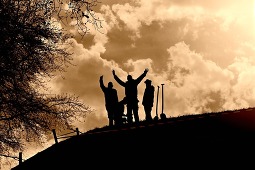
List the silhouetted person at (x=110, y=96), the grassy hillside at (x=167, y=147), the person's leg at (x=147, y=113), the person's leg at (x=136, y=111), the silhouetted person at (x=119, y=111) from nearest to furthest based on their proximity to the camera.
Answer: the grassy hillside at (x=167, y=147), the person's leg at (x=136, y=111), the silhouetted person at (x=110, y=96), the person's leg at (x=147, y=113), the silhouetted person at (x=119, y=111)

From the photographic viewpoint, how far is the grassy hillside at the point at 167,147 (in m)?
5.23

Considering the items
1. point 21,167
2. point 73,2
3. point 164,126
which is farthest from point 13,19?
point 164,126

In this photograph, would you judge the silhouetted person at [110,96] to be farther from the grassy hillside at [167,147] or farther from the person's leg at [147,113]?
the grassy hillside at [167,147]

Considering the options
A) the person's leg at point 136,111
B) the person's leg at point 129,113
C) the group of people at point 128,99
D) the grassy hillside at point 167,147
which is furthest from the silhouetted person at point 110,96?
the grassy hillside at point 167,147

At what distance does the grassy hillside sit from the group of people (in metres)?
6.46

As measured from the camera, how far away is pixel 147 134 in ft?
20.6

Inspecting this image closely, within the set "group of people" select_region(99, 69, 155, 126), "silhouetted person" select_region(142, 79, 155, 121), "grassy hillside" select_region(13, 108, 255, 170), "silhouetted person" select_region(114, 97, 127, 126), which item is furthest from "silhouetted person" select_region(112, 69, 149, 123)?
"grassy hillside" select_region(13, 108, 255, 170)

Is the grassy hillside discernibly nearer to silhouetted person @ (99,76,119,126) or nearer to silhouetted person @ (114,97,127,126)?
silhouetted person @ (99,76,119,126)

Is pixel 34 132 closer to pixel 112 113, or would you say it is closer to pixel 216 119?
pixel 112 113

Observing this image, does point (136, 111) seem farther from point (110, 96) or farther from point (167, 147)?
point (167, 147)

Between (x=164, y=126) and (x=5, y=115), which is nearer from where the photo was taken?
(x=164, y=126)

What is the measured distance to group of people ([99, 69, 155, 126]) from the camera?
13547 mm

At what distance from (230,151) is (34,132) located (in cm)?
1166

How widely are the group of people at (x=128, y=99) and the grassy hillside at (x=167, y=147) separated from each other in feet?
21.2
